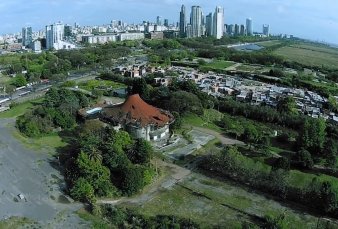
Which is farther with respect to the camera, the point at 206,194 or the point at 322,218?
the point at 206,194

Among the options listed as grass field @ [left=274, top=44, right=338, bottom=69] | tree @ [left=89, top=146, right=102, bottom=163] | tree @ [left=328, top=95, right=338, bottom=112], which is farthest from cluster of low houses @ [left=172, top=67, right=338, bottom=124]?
grass field @ [left=274, top=44, right=338, bottom=69]

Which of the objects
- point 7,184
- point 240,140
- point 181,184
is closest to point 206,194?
point 181,184

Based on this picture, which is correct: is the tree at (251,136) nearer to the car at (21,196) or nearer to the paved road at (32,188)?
the paved road at (32,188)

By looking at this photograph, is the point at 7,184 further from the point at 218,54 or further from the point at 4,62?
the point at 218,54

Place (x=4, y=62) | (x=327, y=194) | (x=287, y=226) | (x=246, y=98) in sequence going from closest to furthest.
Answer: (x=287, y=226) < (x=327, y=194) < (x=246, y=98) < (x=4, y=62)

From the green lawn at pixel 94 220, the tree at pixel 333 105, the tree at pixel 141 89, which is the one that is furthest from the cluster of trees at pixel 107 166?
the tree at pixel 333 105

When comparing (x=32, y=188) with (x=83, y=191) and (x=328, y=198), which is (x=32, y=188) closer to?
(x=83, y=191)

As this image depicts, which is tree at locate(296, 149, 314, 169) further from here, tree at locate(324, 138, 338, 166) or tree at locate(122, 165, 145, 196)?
tree at locate(122, 165, 145, 196)

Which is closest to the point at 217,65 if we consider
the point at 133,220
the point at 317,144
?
the point at 317,144

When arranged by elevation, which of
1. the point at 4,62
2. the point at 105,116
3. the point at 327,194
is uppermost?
the point at 4,62
